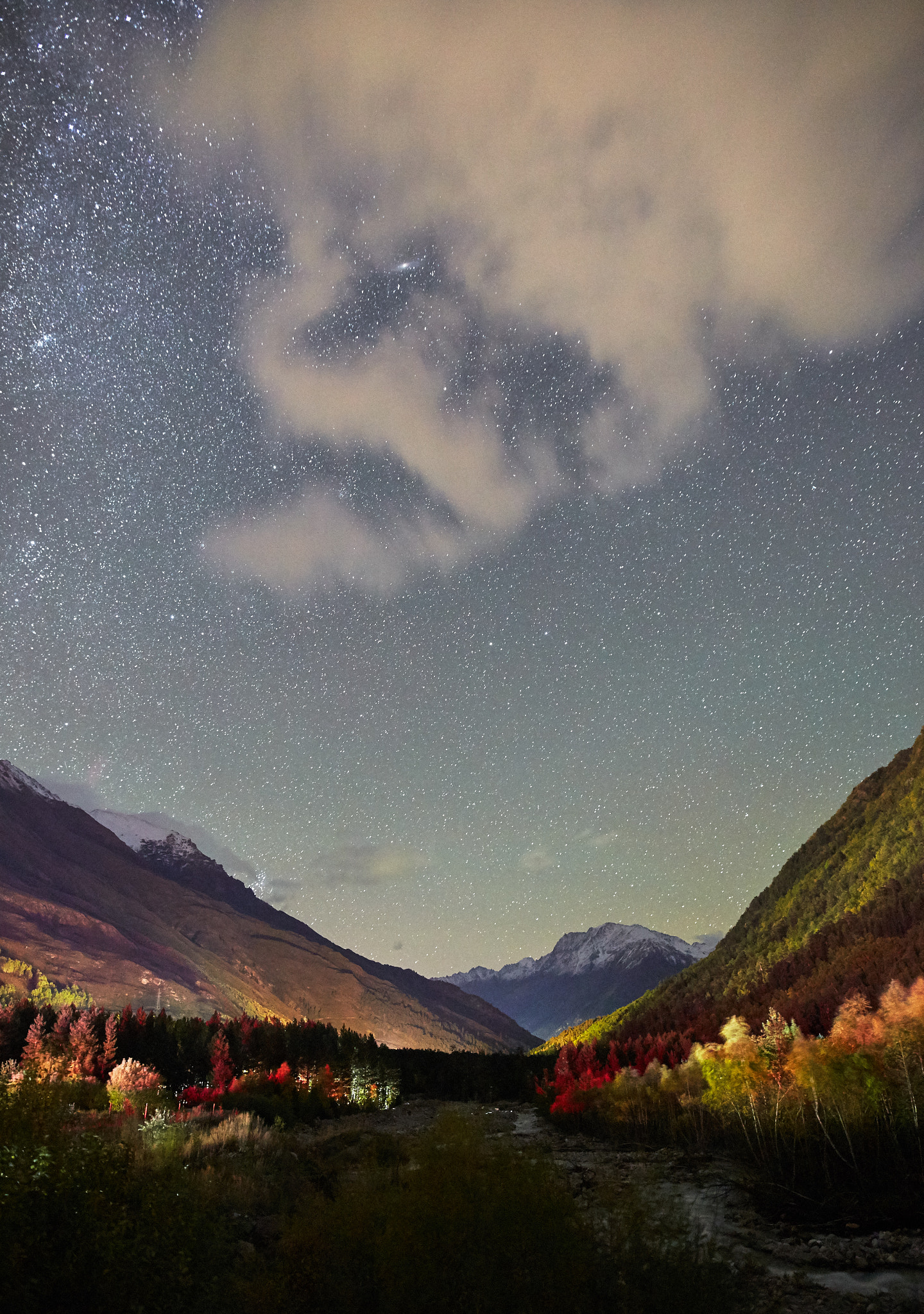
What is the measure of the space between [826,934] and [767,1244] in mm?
67020

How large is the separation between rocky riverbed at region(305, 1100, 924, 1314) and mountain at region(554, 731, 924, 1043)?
45.6 feet

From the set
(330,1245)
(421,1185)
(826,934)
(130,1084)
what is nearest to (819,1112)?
(421,1185)

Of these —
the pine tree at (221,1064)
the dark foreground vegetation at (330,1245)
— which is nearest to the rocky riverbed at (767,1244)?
the dark foreground vegetation at (330,1245)

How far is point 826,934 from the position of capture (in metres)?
67.6

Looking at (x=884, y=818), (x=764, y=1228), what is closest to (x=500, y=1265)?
(x=764, y=1228)

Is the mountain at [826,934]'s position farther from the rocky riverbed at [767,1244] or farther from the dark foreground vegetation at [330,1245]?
the dark foreground vegetation at [330,1245]

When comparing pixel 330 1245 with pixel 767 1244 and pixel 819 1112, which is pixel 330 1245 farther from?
pixel 819 1112

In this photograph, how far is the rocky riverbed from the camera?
8.71m

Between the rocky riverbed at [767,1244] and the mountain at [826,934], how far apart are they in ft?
45.6

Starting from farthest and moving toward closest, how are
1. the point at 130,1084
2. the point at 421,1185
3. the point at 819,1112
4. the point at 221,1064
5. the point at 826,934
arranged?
the point at 826,934 < the point at 221,1064 < the point at 130,1084 < the point at 819,1112 < the point at 421,1185

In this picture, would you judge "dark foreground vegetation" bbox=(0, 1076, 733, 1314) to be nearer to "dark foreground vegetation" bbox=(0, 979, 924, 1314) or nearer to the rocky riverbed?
"dark foreground vegetation" bbox=(0, 979, 924, 1314)

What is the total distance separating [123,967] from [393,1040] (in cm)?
8078

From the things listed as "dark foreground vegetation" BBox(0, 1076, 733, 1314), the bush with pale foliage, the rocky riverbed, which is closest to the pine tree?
the bush with pale foliage

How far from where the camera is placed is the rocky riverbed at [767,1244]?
871cm
